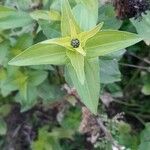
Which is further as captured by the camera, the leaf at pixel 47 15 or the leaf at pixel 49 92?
the leaf at pixel 49 92

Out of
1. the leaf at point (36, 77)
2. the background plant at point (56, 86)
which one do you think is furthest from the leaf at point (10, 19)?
the leaf at point (36, 77)

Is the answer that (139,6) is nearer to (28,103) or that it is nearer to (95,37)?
(95,37)

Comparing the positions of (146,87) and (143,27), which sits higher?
(143,27)

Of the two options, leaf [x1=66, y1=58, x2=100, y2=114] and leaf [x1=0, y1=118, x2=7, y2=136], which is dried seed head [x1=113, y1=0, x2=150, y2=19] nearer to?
leaf [x1=66, y1=58, x2=100, y2=114]

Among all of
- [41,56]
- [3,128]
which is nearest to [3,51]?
[41,56]

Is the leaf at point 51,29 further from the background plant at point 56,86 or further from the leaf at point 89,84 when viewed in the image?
the leaf at point 89,84

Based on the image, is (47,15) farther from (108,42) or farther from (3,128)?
(3,128)

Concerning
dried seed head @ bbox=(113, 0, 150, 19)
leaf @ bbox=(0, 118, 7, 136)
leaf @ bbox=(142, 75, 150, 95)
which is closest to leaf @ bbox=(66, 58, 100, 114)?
dried seed head @ bbox=(113, 0, 150, 19)
